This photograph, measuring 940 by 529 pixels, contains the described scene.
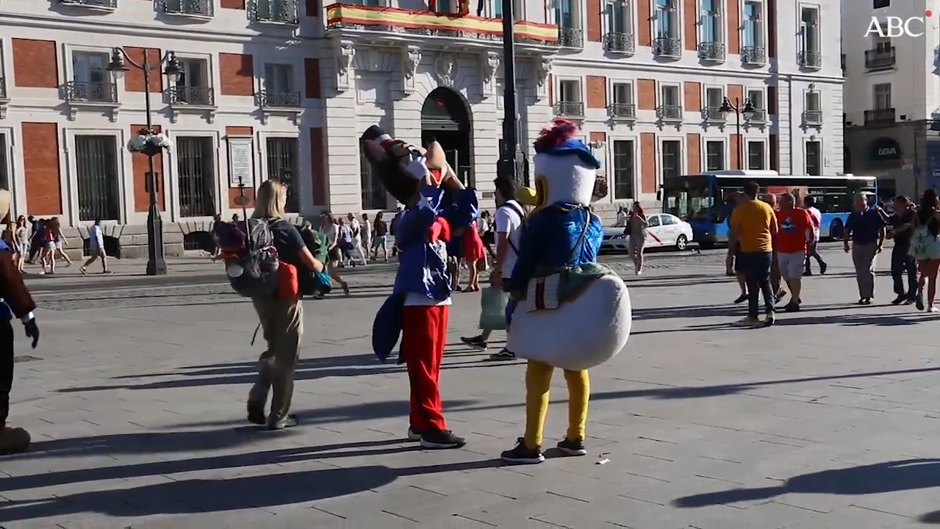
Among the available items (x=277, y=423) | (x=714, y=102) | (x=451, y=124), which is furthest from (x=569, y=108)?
(x=277, y=423)

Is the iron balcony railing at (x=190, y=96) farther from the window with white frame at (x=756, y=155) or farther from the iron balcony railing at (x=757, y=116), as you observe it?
the window with white frame at (x=756, y=155)

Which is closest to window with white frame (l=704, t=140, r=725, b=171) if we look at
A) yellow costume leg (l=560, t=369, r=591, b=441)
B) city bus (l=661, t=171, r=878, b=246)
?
city bus (l=661, t=171, r=878, b=246)

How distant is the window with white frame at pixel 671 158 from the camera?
4438cm

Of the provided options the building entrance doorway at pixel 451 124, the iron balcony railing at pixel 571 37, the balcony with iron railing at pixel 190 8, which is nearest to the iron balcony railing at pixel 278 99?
the balcony with iron railing at pixel 190 8

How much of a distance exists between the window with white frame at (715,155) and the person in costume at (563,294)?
4130 cm

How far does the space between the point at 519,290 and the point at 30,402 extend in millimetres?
4711

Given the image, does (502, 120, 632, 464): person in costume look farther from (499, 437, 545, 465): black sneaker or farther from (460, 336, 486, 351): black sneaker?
(460, 336, 486, 351): black sneaker

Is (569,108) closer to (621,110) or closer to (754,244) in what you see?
(621,110)

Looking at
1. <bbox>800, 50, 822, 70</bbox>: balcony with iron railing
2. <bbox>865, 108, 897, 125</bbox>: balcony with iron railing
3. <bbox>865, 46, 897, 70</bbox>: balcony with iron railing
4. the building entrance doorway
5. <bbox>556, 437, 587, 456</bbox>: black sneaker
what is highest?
<bbox>865, 46, 897, 70</bbox>: balcony with iron railing

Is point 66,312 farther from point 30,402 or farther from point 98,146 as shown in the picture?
point 98,146

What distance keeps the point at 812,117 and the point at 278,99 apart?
2767 cm

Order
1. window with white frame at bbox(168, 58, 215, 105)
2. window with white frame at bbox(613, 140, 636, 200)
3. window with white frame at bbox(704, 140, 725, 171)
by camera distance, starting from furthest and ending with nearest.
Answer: window with white frame at bbox(704, 140, 725, 171) < window with white frame at bbox(613, 140, 636, 200) < window with white frame at bbox(168, 58, 215, 105)

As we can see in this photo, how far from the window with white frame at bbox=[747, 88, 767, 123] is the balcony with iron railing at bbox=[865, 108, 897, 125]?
1381 cm

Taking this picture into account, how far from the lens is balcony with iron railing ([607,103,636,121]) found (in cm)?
4219
